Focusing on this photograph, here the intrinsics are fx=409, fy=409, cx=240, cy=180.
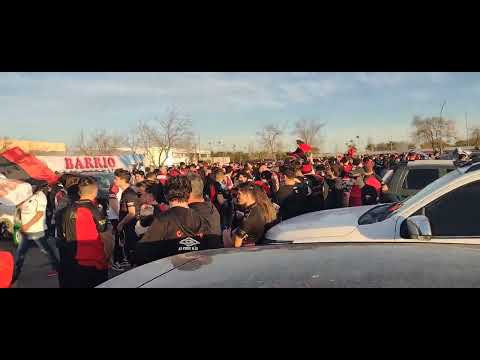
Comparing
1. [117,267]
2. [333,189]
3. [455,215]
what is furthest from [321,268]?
[333,189]

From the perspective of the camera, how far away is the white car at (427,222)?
3391 millimetres

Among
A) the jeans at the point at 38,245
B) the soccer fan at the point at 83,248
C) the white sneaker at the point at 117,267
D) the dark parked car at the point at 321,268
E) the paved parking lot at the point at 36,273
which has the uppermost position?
the dark parked car at the point at 321,268

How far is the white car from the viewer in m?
3.39

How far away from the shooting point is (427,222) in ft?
10.9

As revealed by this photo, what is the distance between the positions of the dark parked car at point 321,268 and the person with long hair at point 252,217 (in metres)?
2.13

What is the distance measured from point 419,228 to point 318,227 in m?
0.98

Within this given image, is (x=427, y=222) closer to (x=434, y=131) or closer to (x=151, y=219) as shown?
(x=151, y=219)

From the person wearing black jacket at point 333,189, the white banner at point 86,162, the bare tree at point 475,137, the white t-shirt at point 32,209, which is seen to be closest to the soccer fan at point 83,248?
the white t-shirt at point 32,209

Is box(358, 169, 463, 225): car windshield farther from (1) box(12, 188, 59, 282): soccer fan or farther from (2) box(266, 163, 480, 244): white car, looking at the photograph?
(1) box(12, 188, 59, 282): soccer fan

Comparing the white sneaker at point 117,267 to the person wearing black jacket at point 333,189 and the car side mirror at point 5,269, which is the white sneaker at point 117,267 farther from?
the person wearing black jacket at point 333,189

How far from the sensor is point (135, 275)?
6.75 ft
